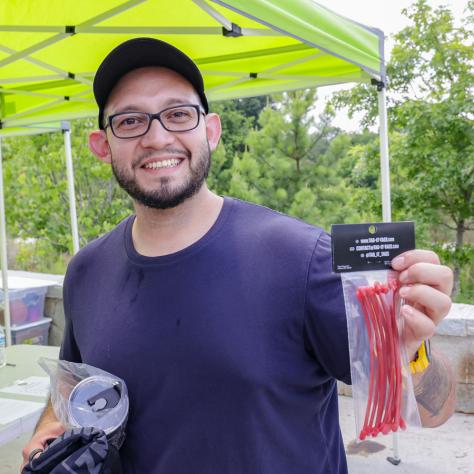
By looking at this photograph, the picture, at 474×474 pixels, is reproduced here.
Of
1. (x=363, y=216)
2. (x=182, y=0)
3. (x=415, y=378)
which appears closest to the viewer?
(x=415, y=378)

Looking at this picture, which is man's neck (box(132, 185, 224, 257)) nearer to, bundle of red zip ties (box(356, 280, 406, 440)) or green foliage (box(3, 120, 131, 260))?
bundle of red zip ties (box(356, 280, 406, 440))

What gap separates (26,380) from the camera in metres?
2.78

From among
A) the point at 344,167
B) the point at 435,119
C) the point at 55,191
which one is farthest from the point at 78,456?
the point at 344,167

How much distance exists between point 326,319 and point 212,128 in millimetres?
694

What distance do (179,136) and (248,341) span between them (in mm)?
559

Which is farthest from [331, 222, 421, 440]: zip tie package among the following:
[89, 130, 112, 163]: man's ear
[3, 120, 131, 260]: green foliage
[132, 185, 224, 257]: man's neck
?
[3, 120, 131, 260]: green foliage

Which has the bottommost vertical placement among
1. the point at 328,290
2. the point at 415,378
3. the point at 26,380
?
the point at 26,380

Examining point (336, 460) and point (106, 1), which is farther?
point (106, 1)

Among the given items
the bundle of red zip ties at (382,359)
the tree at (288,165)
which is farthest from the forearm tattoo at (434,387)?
the tree at (288,165)

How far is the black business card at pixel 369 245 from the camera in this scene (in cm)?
96

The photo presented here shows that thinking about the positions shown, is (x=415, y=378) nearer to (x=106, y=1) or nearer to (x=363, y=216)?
(x=106, y=1)

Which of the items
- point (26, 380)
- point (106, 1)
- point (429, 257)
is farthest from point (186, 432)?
point (106, 1)

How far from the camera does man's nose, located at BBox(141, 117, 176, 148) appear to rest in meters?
1.31

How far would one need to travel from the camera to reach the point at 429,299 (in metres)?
0.92
